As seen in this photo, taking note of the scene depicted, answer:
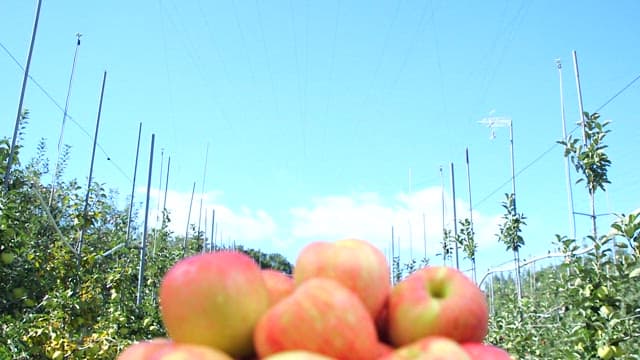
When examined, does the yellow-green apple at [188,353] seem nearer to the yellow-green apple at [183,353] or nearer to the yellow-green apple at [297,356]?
the yellow-green apple at [183,353]

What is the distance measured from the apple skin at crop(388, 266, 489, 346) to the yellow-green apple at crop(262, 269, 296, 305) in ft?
0.82

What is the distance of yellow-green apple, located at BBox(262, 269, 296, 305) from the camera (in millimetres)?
1395

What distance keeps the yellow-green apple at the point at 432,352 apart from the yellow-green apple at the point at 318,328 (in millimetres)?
68

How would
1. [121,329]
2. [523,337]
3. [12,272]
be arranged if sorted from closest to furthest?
[12,272]
[121,329]
[523,337]

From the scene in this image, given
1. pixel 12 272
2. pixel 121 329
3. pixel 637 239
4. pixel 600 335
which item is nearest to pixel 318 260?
pixel 637 239

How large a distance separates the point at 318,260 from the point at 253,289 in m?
0.17

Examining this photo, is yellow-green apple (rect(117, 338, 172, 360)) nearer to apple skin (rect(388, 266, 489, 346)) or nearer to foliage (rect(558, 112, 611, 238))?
apple skin (rect(388, 266, 489, 346))

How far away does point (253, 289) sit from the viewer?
1303 millimetres

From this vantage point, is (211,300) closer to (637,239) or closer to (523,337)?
(637,239)

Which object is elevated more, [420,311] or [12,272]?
[12,272]

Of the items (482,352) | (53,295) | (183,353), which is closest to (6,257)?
(53,295)

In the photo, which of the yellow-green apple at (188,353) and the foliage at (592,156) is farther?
the foliage at (592,156)

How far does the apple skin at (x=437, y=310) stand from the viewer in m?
1.31

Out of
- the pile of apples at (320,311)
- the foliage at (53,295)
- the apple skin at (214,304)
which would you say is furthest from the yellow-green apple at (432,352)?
the foliage at (53,295)
